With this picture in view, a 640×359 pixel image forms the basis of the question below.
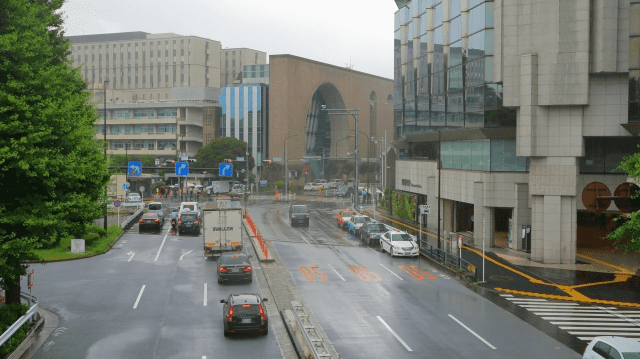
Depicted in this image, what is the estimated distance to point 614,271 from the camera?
40.9 metres

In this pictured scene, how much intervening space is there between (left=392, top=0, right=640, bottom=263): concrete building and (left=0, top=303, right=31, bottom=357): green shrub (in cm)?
2639

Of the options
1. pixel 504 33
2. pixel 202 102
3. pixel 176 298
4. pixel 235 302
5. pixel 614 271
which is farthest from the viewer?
pixel 202 102

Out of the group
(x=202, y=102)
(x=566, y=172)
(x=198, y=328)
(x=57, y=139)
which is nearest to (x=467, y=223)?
(x=566, y=172)

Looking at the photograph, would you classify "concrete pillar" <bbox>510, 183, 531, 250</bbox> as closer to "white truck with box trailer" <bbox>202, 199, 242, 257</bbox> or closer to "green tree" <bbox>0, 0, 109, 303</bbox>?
"white truck with box trailer" <bbox>202, 199, 242, 257</bbox>

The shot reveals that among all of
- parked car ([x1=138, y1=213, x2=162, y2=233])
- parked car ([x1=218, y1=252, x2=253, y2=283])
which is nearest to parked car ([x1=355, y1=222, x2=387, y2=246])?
parked car ([x1=218, y1=252, x2=253, y2=283])

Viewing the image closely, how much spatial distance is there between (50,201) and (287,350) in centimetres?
997

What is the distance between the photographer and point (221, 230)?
145 ft

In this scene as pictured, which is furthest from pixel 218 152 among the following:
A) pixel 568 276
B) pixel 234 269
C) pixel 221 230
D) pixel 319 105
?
pixel 568 276

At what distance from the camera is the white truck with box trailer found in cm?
4388

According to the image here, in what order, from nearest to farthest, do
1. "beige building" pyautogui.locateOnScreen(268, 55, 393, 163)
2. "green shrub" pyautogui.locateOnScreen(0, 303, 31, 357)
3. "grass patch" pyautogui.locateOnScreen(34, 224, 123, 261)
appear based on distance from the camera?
"green shrub" pyautogui.locateOnScreen(0, 303, 31, 357) → "grass patch" pyautogui.locateOnScreen(34, 224, 123, 261) → "beige building" pyautogui.locateOnScreen(268, 55, 393, 163)

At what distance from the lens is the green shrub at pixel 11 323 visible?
2264 cm

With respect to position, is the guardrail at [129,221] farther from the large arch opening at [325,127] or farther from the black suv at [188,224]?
the large arch opening at [325,127]

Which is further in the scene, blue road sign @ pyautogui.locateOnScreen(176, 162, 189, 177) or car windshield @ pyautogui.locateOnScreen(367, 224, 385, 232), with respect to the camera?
blue road sign @ pyautogui.locateOnScreen(176, 162, 189, 177)

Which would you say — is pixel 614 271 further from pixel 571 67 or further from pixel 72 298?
pixel 72 298
